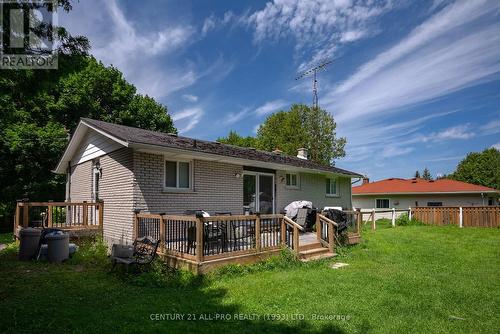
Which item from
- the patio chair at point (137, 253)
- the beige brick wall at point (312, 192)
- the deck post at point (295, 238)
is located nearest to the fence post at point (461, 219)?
the beige brick wall at point (312, 192)

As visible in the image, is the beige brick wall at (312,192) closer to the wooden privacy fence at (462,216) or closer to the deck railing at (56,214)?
the wooden privacy fence at (462,216)

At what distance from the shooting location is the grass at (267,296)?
15.4 feet

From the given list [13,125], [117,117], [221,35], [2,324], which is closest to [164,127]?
[117,117]

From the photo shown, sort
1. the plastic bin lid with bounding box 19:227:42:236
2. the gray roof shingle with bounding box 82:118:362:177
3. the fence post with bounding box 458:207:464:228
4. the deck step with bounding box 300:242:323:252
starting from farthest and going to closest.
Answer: the fence post with bounding box 458:207:464:228 < the gray roof shingle with bounding box 82:118:362:177 < the deck step with bounding box 300:242:323:252 < the plastic bin lid with bounding box 19:227:42:236

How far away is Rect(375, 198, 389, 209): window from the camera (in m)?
29.5

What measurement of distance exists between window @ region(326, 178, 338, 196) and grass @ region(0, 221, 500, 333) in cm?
947

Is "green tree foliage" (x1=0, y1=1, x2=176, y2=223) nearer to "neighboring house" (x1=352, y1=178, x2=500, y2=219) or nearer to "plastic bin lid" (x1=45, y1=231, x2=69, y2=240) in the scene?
"plastic bin lid" (x1=45, y1=231, x2=69, y2=240)

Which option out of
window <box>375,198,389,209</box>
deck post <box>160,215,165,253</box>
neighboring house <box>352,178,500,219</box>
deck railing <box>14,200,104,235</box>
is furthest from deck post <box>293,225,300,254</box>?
window <box>375,198,389,209</box>

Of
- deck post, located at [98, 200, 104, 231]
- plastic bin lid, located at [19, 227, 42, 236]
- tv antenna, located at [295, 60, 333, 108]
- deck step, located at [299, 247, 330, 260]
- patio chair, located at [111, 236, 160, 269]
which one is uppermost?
tv antenna, located at [295, 60, 333, 108]

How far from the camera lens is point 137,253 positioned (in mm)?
8117

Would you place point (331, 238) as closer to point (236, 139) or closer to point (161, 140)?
point (161, 140)

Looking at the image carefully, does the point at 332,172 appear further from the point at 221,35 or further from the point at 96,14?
the point at 96,14

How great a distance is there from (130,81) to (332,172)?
21383mm

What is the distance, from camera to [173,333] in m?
4.35
